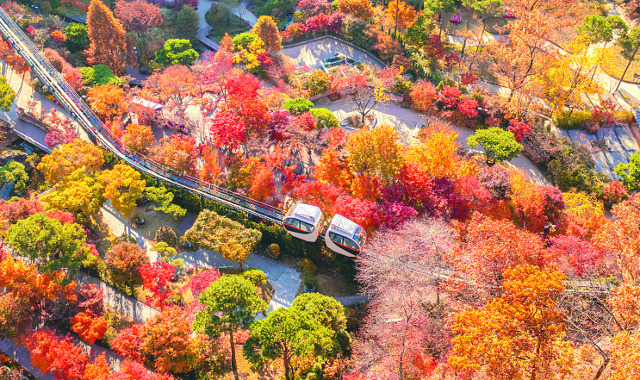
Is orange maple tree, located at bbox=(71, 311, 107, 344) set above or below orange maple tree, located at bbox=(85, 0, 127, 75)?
below

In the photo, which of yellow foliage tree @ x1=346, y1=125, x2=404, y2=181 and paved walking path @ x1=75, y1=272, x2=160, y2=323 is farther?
yellow foliage tree @ x1=346, y1=125, x2=404, y2=181

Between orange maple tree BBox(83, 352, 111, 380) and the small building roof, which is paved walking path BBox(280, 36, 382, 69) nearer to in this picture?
the small building roof

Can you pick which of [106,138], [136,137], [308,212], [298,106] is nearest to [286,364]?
[308,212]

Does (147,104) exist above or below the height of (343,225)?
below

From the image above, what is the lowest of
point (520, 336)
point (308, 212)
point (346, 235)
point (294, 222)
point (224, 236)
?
point (224, 236)

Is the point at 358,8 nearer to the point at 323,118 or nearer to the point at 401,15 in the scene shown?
the point at 401,15

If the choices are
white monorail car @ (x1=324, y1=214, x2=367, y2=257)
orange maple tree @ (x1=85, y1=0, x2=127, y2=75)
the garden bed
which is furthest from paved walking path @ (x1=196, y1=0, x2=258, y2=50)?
white monorail car @ (x1=324, y1=214, x2=367, y2=257)
